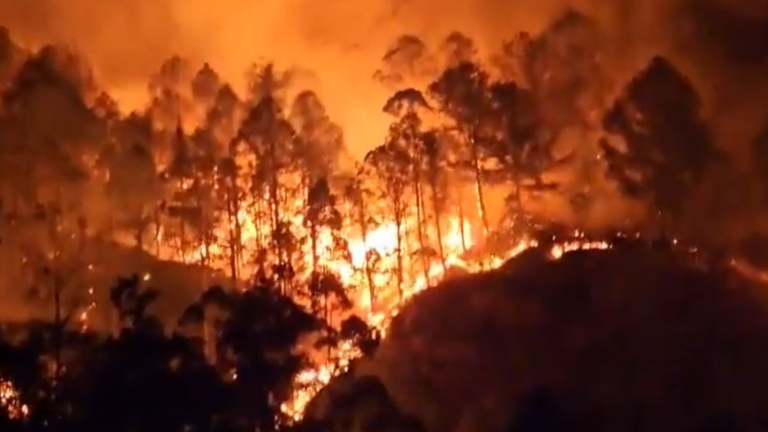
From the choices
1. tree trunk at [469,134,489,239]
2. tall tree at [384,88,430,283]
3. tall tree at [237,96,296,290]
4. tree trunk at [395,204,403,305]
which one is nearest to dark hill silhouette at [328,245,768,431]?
tree trunk at [395,204,403,305]

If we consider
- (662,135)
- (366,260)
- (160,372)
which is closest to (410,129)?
(366,260)

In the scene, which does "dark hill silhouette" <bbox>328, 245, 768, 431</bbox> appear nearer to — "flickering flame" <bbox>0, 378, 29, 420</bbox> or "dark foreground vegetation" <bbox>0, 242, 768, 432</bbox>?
"dark foreground vegetation" <bbox>0, 242, 768, 432</bbox>

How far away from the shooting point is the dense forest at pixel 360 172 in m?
44.9

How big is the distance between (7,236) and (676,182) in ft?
69.1

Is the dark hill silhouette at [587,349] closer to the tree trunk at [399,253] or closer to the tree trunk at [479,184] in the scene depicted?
the tree trunk at [399,253]

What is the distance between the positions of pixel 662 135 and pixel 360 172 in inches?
392

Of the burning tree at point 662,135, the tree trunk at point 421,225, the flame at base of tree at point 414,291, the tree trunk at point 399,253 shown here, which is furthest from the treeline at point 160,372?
the burning tree at point 662,135

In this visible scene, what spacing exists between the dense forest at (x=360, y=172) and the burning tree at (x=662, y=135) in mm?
64

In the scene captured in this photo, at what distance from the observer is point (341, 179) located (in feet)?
162

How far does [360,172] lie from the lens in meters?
48.7

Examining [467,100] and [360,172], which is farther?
[360,172]

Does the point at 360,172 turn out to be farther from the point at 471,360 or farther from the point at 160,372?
the point at 160,372

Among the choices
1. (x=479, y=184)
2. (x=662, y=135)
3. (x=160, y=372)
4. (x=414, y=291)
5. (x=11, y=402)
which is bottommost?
(x=11, y=402)

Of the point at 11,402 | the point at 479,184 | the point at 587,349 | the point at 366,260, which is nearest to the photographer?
the point at 11,402
